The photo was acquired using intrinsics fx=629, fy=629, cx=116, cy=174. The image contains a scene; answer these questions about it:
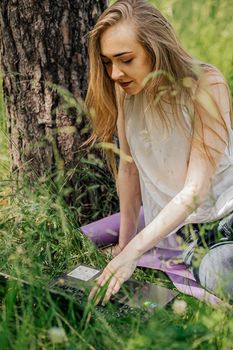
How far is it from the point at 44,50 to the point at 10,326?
4.64ft

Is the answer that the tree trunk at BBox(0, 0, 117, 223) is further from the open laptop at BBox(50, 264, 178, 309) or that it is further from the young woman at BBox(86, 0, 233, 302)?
the open laptop at BBox(50, 264, 178, 309)

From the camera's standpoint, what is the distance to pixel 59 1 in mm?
2770

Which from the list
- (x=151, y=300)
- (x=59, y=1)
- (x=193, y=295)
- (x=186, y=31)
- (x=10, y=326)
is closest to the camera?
(x=10, y=326)

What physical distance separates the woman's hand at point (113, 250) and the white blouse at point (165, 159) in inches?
10.3

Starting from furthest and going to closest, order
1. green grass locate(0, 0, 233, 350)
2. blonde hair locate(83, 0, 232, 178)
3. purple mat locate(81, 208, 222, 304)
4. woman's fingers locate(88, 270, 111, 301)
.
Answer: purple mat locate(81, 208, 222, 304) → blonde hair locate(83, 0, 232, 178) → woman's fingers locate(88, 270, 111, 301) → green grass locate(0, 0, 233, 350)

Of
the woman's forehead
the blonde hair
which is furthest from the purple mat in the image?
the woman's forehead

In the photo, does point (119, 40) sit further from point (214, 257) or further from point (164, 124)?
point (214, 257)

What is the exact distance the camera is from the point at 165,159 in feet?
8.11

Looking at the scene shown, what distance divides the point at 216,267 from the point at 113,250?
57 centimetres

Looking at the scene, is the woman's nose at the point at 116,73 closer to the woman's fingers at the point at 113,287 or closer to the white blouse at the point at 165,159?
the white blouse at the point at 165,159

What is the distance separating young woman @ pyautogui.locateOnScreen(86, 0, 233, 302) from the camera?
2.19m

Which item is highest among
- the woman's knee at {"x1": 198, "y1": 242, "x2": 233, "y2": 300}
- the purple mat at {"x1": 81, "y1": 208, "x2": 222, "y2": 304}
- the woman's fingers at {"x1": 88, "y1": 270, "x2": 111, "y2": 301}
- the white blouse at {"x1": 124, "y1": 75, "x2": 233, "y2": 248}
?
the white blouse at {"x1": 124, "y1": 75, "x2": 233, "y2": 248}

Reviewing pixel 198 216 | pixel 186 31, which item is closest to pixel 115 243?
pixel 198 216

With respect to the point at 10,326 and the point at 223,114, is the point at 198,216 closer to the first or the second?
the point at 223,114
